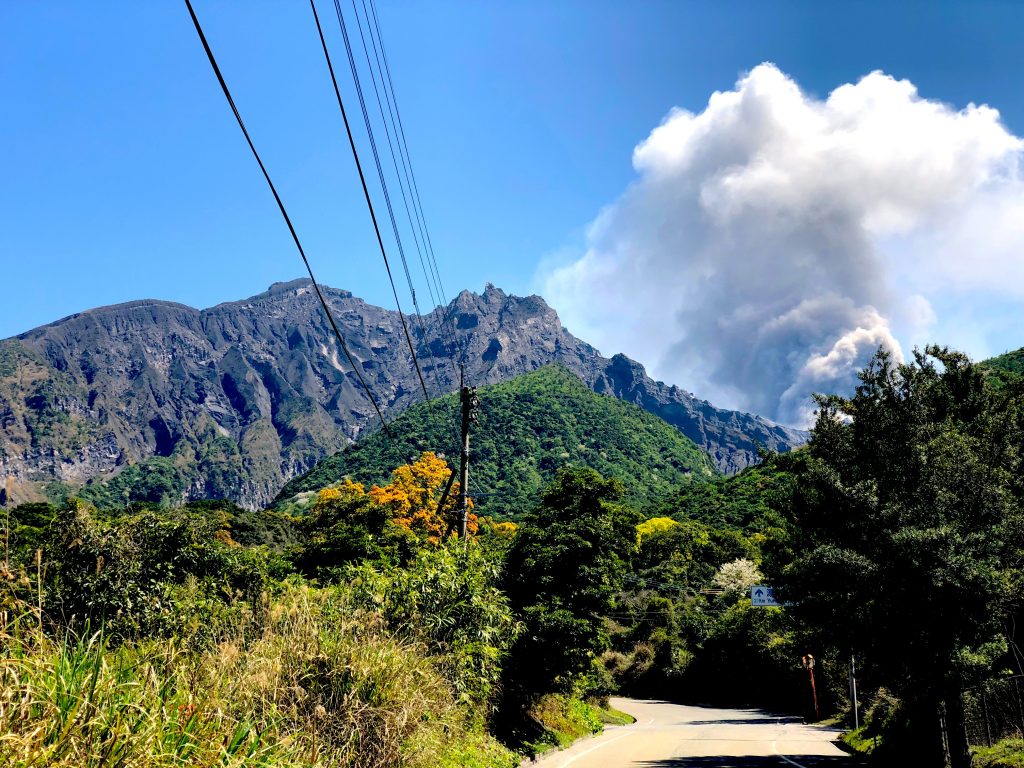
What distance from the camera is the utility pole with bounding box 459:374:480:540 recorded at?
70.0 feet

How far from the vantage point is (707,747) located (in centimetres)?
2083

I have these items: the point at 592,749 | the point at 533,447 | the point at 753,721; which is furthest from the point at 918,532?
the point at 533,447

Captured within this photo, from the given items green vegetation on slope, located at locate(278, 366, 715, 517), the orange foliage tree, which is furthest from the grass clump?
green vegetation on slope, located at locate(278, 366, 715, 517)

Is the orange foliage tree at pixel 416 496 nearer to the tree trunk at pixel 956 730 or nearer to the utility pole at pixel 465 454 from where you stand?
the utility pole at pixel 465 454

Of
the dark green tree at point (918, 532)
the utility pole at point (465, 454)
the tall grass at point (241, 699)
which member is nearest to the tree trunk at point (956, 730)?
the dark green tree at point (918, 532)

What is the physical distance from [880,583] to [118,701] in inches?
566

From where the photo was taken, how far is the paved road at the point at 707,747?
17.2 metres

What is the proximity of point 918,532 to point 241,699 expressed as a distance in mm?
12476

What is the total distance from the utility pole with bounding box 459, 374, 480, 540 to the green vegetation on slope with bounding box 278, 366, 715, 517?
77.1 meters

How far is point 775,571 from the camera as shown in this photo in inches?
711

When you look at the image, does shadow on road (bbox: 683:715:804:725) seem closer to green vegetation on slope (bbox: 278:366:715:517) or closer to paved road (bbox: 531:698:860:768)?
paved road (bbox: 531:698:860:768)

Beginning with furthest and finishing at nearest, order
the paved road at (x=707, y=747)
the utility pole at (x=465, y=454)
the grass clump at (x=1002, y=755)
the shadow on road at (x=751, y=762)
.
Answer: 1. the utility pole at (x=465, y=454)
2. the paved road at (x=707, y=747)
3. the shadow on road at (x=751, y=762)
4. the grass clump at (x=1002, y=755)

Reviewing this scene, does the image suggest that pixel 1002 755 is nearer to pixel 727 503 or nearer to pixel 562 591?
pixel 562 591

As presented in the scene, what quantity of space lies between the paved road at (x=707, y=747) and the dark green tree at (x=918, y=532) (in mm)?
3675
